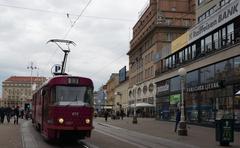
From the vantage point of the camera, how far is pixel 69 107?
62.5 feet

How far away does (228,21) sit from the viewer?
3362cm

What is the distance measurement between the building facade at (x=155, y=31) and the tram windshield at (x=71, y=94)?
57830 mm

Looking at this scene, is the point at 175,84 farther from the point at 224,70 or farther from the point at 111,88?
the point at 111,88

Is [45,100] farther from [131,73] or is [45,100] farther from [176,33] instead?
[131,73]

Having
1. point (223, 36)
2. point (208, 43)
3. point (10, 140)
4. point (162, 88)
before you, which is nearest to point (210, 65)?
point (208, 43)

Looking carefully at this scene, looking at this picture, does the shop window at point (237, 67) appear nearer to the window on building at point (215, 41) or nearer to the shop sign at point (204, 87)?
the shop sign at point (204, 87)

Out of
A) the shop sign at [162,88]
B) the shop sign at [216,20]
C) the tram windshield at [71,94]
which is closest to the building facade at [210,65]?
the shop sign at [216,20]

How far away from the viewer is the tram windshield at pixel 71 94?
1939cm

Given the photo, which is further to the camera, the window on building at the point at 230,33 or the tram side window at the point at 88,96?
the window on building at the point at 230,33

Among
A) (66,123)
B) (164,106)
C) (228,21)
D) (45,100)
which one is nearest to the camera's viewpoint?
(66,123)

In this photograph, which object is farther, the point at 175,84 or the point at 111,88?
the point at 111,88

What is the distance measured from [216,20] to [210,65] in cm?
396

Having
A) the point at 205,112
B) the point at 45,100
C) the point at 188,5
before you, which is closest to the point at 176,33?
the point at 188,5

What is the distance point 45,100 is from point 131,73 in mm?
85985
